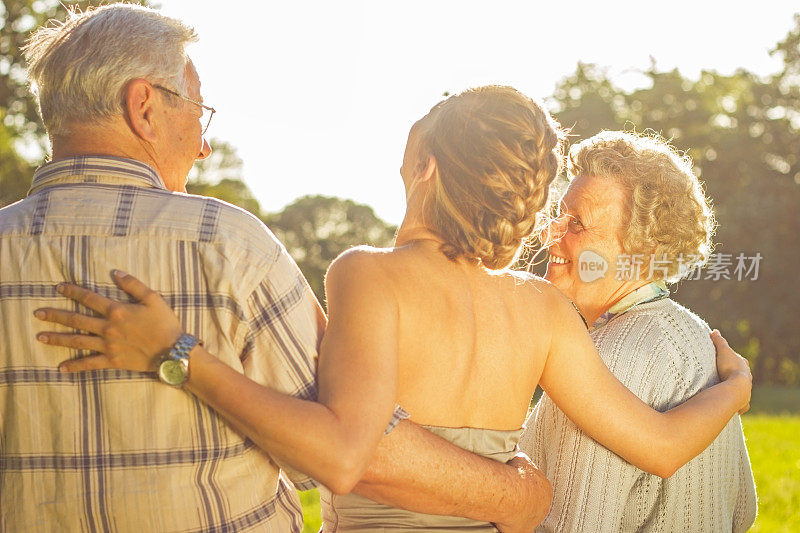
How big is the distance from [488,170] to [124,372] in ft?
3.42

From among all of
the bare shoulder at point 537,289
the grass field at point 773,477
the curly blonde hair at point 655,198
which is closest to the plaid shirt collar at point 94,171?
the bare shoulder at point 537,289

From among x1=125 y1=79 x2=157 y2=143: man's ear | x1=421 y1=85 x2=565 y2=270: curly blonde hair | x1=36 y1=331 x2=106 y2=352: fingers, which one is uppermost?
x1=125 y1=79 x2=157 y2=143: man's ear

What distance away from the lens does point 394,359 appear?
80.5 inches

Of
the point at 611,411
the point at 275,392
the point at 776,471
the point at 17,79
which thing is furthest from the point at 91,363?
the point at 17,79

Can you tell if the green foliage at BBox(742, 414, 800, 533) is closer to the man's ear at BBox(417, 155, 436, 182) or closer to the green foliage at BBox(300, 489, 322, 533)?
the green foliage at BBox(300, 489, 322, 533)

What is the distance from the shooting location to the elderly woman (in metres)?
2.81

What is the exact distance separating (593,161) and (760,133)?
2678cm

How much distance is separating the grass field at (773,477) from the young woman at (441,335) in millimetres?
3406

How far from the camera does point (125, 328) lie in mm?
1916

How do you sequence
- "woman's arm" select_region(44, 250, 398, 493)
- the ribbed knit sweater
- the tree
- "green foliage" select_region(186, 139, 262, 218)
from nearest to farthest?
1. "woman's arm" select_region(44, 250, 398, 493)
2. the ribbed knit sweater
3. the tree
4. "green foliage" select_region(186, 139, 262, 218)

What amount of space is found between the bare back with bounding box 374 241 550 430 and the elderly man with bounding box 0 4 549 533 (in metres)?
0.14

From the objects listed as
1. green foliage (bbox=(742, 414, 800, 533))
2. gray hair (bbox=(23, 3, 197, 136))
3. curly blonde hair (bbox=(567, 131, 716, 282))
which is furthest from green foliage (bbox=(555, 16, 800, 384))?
gray hair (bbox=(23, 3, 197, 136))

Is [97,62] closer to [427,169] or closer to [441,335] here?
[427,169]

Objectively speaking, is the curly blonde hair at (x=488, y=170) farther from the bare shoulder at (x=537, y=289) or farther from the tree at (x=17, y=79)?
the tree at (x=17, y=79)
